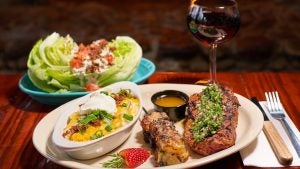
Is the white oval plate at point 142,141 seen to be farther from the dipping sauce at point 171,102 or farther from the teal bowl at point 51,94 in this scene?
the teal bowl at point 51,94

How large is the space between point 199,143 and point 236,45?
2.90 metres

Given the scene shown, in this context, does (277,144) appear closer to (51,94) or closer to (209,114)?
(209,114)

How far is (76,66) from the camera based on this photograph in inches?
82.5

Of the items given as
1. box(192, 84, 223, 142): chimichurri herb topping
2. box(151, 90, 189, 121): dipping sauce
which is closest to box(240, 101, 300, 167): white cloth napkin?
box(192, 84, 223, 142): chimichurri herb topping

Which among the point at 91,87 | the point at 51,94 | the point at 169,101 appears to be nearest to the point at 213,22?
the point at 169,101

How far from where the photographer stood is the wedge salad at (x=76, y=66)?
2090 millimetres

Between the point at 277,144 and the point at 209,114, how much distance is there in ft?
0.88

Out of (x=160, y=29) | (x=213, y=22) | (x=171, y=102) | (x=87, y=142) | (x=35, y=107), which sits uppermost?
(x=213, y=22)

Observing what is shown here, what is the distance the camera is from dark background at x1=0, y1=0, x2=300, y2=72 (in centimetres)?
419

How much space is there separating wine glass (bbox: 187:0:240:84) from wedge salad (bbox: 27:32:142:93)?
392mm

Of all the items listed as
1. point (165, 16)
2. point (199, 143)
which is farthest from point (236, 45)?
point (199, 143)

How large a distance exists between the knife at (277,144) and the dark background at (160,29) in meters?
2.56

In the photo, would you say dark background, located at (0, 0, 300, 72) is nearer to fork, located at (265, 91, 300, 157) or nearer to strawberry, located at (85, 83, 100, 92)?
strawberry, located at (85, 83, 100, 92)

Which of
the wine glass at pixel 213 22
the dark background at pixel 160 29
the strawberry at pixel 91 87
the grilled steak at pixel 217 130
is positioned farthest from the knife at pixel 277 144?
the dark background at pixel 160 29
